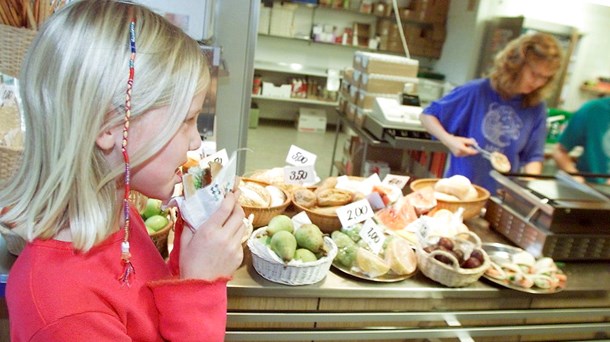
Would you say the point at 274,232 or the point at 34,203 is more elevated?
the point at 34,203

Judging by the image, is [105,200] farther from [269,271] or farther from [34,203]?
[269,271]

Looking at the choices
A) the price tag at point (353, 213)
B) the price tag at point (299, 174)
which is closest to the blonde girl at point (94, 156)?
the price tag at point (353, 213)

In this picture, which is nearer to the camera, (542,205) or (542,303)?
(542,303)

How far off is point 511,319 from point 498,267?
0.20 m

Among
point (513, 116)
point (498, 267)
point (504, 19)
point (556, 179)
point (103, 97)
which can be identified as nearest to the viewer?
point (103, 97)

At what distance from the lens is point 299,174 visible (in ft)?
5.68

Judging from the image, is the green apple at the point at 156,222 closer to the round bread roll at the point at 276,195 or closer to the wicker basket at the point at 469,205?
the round bread roll at the point at 276,195

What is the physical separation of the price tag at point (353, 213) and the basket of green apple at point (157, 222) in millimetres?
531

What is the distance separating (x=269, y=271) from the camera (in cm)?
128

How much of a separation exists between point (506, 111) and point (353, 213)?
1.36m

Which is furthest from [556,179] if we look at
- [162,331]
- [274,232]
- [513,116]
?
[162,331]

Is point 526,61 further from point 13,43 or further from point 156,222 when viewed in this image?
point 13,43

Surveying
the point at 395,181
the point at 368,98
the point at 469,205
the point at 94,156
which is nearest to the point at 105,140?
the point at 94,156

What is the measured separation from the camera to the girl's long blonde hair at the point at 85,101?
687 millimetres
